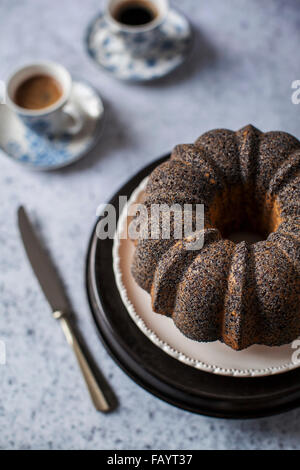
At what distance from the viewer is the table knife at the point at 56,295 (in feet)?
3.87

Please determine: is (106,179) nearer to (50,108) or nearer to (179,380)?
(50,108)

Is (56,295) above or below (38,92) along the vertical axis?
below

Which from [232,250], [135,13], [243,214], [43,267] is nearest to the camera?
[232,250]

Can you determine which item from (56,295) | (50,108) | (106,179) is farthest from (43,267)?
(50,108)

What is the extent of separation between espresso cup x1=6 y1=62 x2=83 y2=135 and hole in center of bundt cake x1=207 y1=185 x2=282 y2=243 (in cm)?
59

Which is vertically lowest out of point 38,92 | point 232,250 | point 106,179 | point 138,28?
point 106,179

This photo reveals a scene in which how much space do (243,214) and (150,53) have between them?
0.71 m

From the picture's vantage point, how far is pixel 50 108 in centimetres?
141

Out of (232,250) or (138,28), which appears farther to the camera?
(138,28)

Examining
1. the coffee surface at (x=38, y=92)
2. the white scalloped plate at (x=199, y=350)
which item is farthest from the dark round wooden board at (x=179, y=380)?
the coffee surface at (x=38, y=92)

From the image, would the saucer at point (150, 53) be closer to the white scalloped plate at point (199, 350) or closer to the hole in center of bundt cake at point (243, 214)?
the hole in center of bundt cake at point (243, 214)

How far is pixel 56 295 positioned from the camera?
1.27 meters

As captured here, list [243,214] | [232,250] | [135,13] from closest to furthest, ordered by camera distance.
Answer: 1. [232,250]
2. [243,214]
3. [135,13]

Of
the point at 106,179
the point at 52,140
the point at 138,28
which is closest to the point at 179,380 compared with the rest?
the point at 106,179
